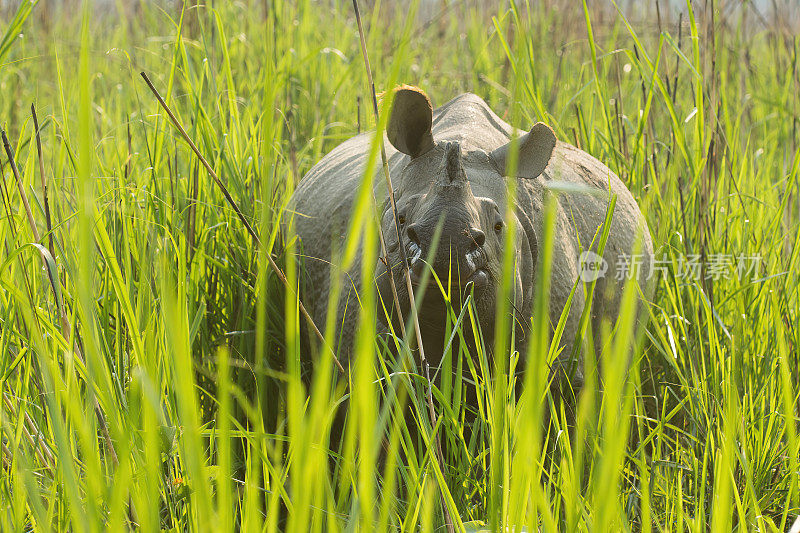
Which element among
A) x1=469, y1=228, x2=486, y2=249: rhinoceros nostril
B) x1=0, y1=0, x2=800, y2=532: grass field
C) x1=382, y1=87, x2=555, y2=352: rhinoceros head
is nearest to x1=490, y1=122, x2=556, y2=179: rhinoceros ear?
x1=382, y1=87, x2=555, y2=352: rhinoceros head

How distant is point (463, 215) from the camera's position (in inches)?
71.0

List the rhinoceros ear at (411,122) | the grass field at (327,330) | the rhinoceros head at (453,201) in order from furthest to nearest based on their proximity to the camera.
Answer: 1. the rhinoceros ear at (411,122)
2. the rhinoceros head at (453,201)
3. the grass field at (327,330)

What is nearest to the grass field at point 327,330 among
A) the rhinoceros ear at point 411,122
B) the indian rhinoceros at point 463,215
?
the indian rhinoceros at point 463,215

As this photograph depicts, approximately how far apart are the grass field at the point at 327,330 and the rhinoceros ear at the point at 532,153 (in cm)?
18

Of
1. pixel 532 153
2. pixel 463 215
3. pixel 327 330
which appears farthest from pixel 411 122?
pixel 327 330

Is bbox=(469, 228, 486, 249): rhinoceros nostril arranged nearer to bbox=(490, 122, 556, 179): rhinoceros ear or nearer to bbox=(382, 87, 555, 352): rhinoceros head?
bbox=(382, 87, 555, 352): rhinoceros head

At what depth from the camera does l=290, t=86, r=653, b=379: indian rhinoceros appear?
1.81 metres

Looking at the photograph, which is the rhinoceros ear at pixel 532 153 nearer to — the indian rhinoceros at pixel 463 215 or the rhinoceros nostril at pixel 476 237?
the indian rhinoceros at pixel 463 215

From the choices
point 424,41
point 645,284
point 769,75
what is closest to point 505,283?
point 645,284

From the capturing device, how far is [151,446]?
979 millimetres

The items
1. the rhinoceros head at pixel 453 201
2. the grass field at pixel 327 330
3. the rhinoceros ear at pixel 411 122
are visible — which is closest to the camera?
the grass field at pixel 327 330

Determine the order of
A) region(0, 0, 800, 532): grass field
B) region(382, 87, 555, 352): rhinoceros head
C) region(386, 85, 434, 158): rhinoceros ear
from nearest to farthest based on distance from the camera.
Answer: region(0, 0, 800, 532): grass field, region(382, 87, 555, 352): rhinoceros head, region(386, 85, 434, 158): rhinoceros ear

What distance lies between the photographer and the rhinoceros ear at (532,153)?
2.16 meters

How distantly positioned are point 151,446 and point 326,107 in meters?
2.90
